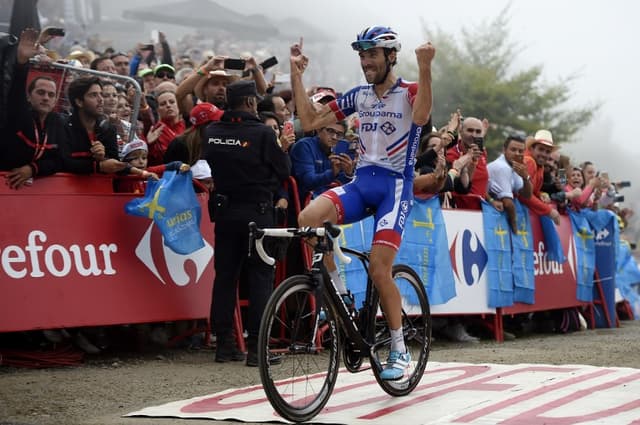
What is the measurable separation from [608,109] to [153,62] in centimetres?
7119

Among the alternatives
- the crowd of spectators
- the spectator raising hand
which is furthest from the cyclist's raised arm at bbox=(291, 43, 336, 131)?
the spectator raising hand

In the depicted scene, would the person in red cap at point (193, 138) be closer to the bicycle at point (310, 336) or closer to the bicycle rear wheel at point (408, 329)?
the bicycle rear wheel at point (408, 329)

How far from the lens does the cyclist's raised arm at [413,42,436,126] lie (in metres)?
7.36

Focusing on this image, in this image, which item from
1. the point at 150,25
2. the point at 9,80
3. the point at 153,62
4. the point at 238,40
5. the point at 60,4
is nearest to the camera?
the point at 9,80

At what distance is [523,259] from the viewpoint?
14.0 m

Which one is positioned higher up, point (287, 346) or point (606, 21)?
point (606, 21)

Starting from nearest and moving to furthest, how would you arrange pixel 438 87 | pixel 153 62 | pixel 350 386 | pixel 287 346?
pixel 287 346 < pixel 350 386 < pixel 153 62 < pixel 438 87

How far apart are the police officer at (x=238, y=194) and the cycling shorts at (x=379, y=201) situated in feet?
6.50

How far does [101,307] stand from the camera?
943 centimetres

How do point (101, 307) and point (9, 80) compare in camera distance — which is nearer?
point (9, 80)

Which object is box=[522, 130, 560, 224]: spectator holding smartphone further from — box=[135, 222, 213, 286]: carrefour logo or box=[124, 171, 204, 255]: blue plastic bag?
box=[124, 171, 204, 255]: blue plastic bag

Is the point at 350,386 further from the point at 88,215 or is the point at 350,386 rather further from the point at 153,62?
the point at 153,62

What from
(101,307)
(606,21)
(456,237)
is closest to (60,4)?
(456,237)

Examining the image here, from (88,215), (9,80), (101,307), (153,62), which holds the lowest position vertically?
(101,307)
